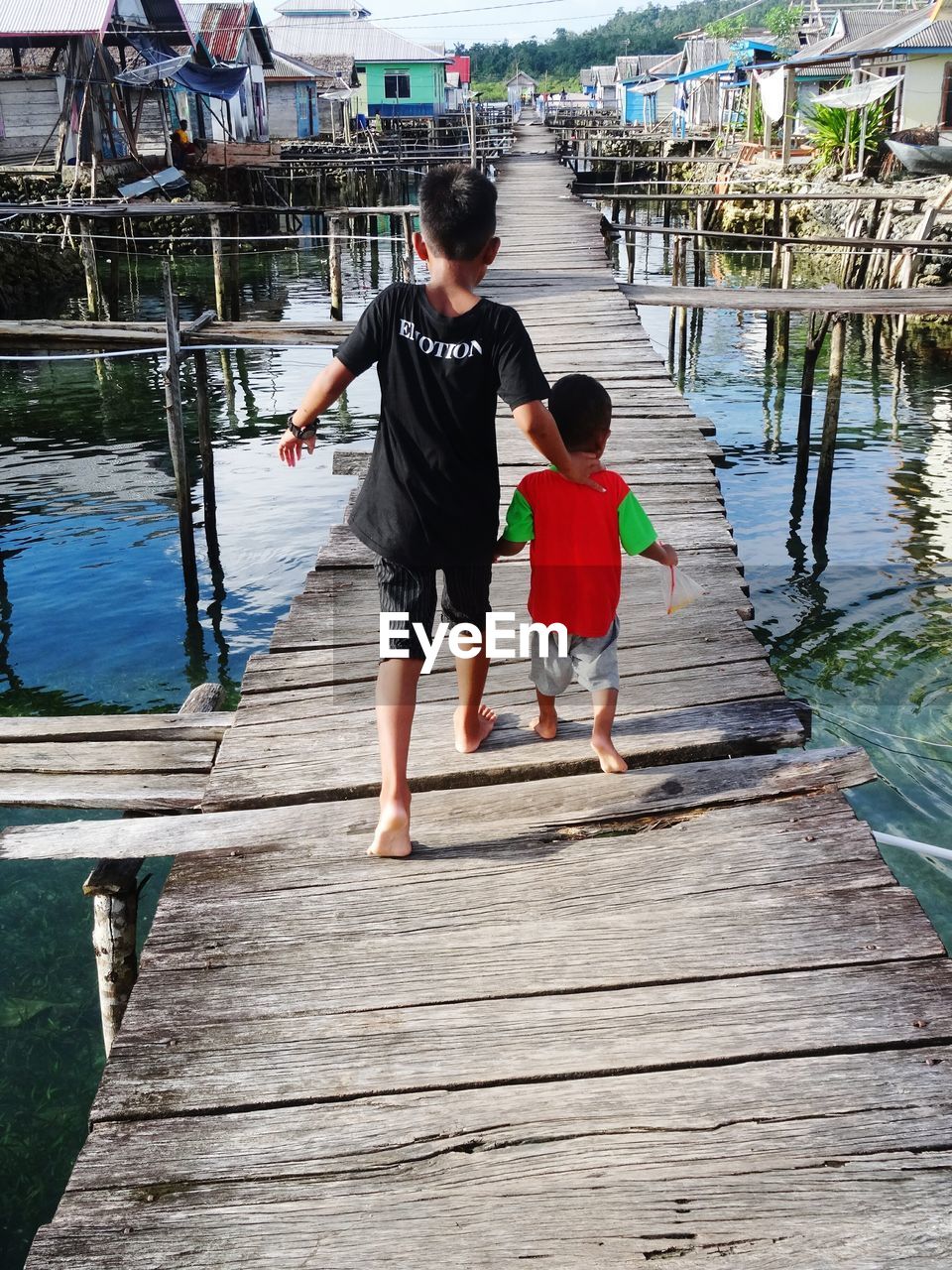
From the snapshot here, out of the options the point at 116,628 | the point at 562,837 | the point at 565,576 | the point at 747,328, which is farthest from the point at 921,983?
the point at 747,328

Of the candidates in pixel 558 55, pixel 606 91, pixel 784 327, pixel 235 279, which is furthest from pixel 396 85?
pixel 558 55

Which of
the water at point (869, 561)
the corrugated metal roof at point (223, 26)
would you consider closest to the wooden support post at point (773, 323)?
the water at point (869, 561)

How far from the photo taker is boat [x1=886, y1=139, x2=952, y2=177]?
80.8ft

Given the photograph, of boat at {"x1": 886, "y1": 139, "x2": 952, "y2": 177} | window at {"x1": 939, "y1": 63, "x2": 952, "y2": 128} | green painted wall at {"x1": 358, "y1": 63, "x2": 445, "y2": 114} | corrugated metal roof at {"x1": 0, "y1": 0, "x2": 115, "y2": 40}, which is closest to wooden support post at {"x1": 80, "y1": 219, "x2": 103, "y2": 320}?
corrugated metal roof at {"x1": 0, "y1": 0, "x2": 115, "y2": 40}

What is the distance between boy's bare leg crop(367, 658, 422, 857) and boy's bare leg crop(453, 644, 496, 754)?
24 cm

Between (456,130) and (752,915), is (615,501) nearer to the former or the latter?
(752,915)

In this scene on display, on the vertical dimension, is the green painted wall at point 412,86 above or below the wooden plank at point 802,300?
above

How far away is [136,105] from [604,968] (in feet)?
101

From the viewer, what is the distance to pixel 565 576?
10.8 ft

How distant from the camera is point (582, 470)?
317 cm

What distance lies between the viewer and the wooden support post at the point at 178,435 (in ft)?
28.6

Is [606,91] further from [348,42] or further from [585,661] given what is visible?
[585,661]

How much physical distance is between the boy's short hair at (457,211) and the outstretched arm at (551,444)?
1.31 ft

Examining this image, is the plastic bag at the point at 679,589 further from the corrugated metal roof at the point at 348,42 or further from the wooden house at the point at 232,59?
the corrugated metal roof at the point at 348,42
